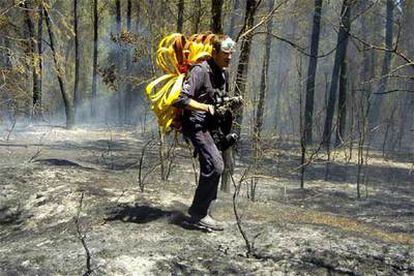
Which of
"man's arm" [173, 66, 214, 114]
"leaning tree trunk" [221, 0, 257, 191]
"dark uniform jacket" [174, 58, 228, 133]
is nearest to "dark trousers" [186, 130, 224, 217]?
"dark uniform jacket" [174, 58, 228, 133]

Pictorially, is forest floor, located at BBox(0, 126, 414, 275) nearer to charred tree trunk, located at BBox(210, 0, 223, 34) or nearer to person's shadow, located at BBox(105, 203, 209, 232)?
person's shadow, located at BBox(105, 203, 209, 232)

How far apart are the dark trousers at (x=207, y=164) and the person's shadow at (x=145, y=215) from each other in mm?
403

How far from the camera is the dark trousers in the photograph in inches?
192

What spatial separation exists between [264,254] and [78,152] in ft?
38.1

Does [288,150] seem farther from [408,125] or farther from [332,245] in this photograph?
[408,125]

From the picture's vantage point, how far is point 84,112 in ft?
118

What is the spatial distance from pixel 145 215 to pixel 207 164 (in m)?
1.15

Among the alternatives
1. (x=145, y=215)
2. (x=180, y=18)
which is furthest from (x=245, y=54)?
(x=180, y=18)

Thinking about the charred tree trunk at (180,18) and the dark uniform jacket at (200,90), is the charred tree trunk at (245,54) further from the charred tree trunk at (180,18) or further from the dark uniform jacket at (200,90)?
the charred tree trunk at (180,18)

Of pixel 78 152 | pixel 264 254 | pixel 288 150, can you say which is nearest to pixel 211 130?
pixel 264 254

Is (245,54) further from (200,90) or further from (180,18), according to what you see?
(180,18)

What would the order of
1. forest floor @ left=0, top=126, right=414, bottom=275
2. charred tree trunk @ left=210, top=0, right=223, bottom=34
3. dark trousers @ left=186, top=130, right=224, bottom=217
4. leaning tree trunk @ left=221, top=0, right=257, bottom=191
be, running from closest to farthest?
1. forest floor @ left=0, top=126, right=414, bottom=275
2. dark trousers @ left=186, top=130, right=224, bottom=217
3. leaning tree trunk @ left=221, top=0, right=257, bottom=191
4. charred tree trunk @ left=210, top=0, right=223, bottom=34

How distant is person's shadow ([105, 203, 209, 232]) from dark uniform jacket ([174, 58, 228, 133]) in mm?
1012

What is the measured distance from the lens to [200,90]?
193 inches
